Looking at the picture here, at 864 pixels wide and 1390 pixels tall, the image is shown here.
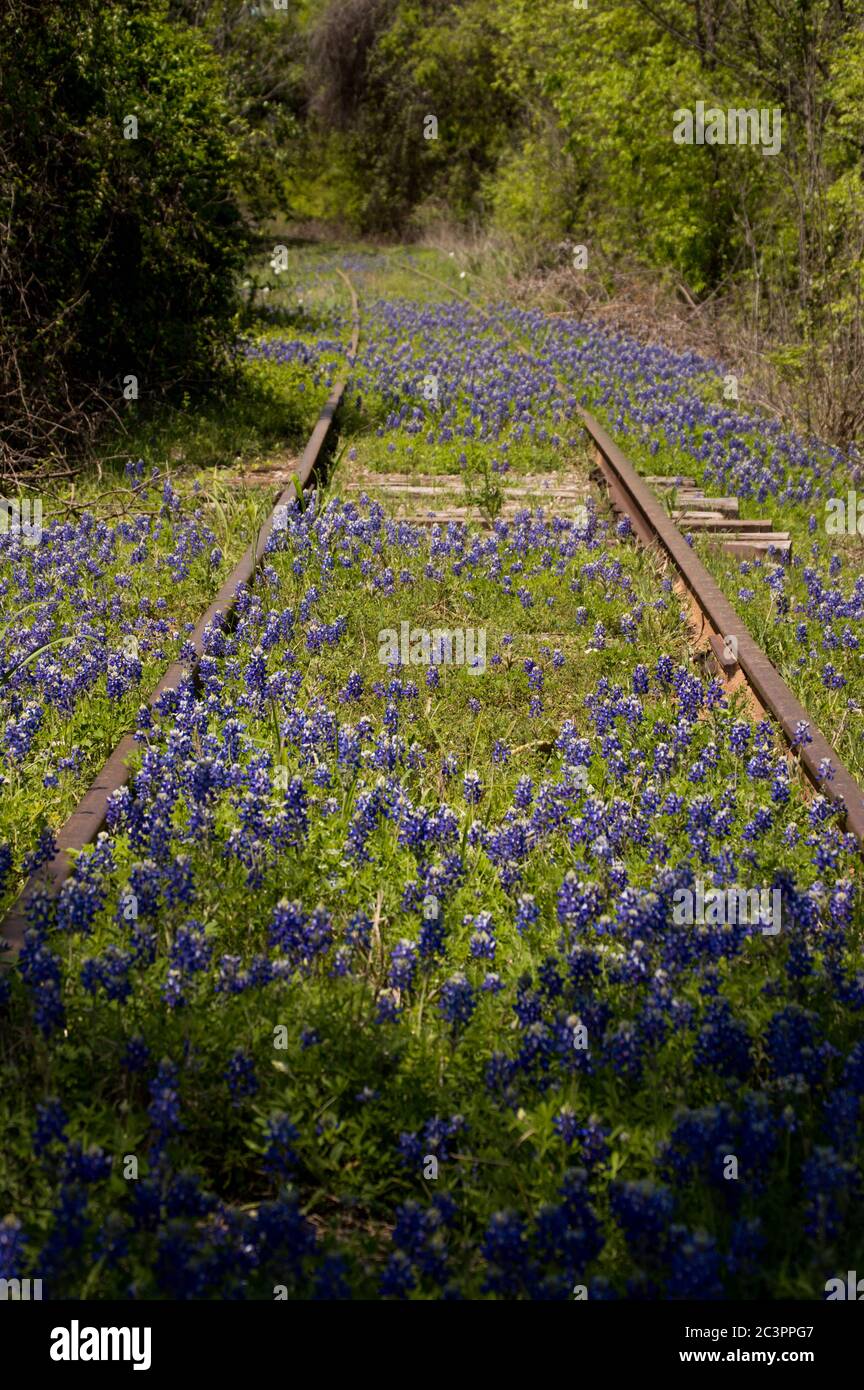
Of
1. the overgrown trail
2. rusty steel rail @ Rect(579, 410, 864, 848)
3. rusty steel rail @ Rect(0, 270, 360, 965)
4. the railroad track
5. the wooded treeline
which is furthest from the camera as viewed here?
the wooded treeline

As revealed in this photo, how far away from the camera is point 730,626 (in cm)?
562

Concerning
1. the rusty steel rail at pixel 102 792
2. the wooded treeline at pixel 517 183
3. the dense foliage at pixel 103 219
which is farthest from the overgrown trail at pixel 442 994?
the wooded treeline at pixel 517 183

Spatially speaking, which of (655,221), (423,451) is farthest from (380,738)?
(655,221)

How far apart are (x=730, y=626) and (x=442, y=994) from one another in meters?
2.86

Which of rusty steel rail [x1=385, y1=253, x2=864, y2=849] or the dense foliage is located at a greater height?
the dense foliage

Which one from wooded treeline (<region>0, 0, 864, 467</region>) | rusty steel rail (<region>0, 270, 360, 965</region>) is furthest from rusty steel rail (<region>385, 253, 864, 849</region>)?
wooded treeline (<region>0, 0, 864, 467</region>)

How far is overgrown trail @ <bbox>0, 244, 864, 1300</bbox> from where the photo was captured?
2486 millimetres

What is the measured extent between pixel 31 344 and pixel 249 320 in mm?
3092

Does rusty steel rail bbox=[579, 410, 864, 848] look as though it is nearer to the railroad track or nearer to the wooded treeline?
the railroad track

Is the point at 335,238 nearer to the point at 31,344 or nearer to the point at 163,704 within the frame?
the point at 31,344

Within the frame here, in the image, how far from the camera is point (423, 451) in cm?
993

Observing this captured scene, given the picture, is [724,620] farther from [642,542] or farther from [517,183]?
[517,183]

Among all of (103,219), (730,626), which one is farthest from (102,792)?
(103,219)

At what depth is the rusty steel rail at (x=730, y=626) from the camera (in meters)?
4.26
